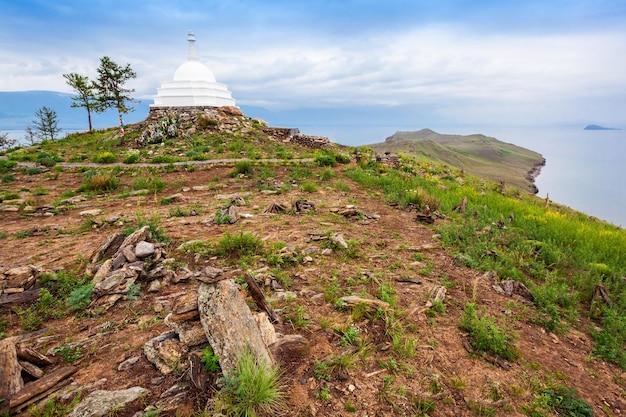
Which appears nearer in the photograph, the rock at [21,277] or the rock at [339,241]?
the rock at [21,277]

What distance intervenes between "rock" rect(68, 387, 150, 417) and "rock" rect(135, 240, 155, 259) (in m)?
2.68

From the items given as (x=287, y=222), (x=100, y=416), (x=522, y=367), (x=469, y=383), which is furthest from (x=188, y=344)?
(x=287, y=222)

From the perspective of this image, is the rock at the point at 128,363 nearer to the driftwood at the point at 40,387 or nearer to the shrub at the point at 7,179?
the driftwood at the point at 40,387

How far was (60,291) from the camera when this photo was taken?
4262mm

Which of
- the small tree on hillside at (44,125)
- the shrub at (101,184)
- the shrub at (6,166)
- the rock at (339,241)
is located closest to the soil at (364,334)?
the rock at (339,241)

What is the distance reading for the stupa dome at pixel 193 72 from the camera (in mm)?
27950

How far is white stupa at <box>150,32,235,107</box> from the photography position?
85.9 feet

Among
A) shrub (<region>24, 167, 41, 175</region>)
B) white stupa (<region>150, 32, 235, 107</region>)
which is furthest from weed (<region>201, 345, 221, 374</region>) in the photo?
white stupa (<region>150, 32, 235, 107</region>)

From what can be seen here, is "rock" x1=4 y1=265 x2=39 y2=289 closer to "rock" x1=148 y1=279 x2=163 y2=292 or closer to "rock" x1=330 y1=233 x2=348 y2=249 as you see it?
"rock" x1=148 y1=279 x2=163 y2=292

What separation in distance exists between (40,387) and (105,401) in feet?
2.33

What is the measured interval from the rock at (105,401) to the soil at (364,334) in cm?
8

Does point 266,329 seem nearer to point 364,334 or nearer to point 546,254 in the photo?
point 364,334

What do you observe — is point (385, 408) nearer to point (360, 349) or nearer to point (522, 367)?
point (360, 349)

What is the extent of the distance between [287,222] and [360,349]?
4.43 metres
